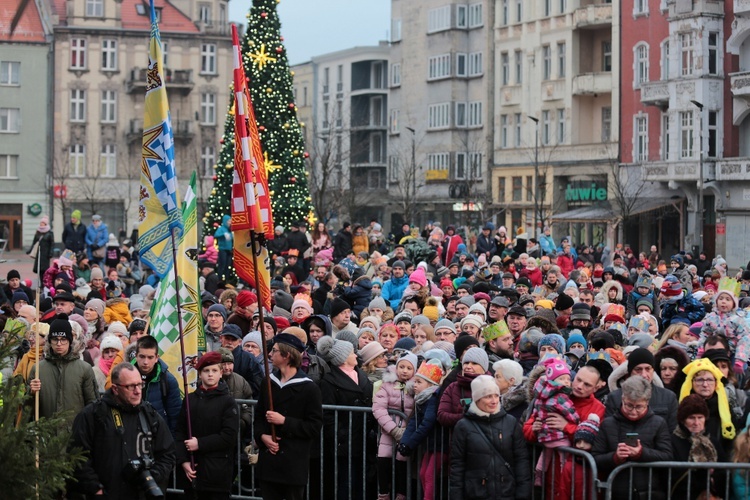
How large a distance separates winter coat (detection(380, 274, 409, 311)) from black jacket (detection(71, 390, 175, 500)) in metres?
11.1

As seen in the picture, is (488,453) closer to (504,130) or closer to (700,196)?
(700,196)

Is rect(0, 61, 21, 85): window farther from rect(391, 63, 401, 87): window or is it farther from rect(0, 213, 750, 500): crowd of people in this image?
rect(0, 213, 750, 500): crowd of people

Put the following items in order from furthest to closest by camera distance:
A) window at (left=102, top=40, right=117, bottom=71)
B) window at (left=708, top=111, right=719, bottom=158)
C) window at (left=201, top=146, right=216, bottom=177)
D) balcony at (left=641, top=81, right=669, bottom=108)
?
window at (left=201, top=146, right=216, bottom=177), window at (left=102, top=40, right=117, bottom=71), balcony at (left=641, top=81, right=669, bottom=108), window at (left=708, top=111, right=719, bottom=158)

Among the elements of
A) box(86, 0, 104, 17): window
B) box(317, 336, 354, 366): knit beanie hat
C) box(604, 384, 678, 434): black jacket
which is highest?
box(86, 0, 104, 17): window

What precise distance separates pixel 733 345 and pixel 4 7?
2705 inches

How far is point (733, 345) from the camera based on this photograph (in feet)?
45.1

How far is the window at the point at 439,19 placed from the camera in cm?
7344

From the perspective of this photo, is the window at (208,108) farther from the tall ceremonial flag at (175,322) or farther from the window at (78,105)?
the tall ceremonial flag at (175,322)

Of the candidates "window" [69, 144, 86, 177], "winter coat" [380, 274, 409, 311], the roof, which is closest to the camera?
"winter coat" [380, 274, 409, 311]

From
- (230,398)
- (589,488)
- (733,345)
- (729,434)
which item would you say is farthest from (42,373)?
(733,345)

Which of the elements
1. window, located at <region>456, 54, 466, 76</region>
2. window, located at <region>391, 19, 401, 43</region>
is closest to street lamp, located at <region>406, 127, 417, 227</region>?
window, located at <region>456, 54, 466, 76</region>

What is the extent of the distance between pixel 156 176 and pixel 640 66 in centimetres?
4857

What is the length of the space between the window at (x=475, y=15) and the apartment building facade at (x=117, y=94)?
46.9ft

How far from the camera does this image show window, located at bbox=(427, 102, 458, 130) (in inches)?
2901
